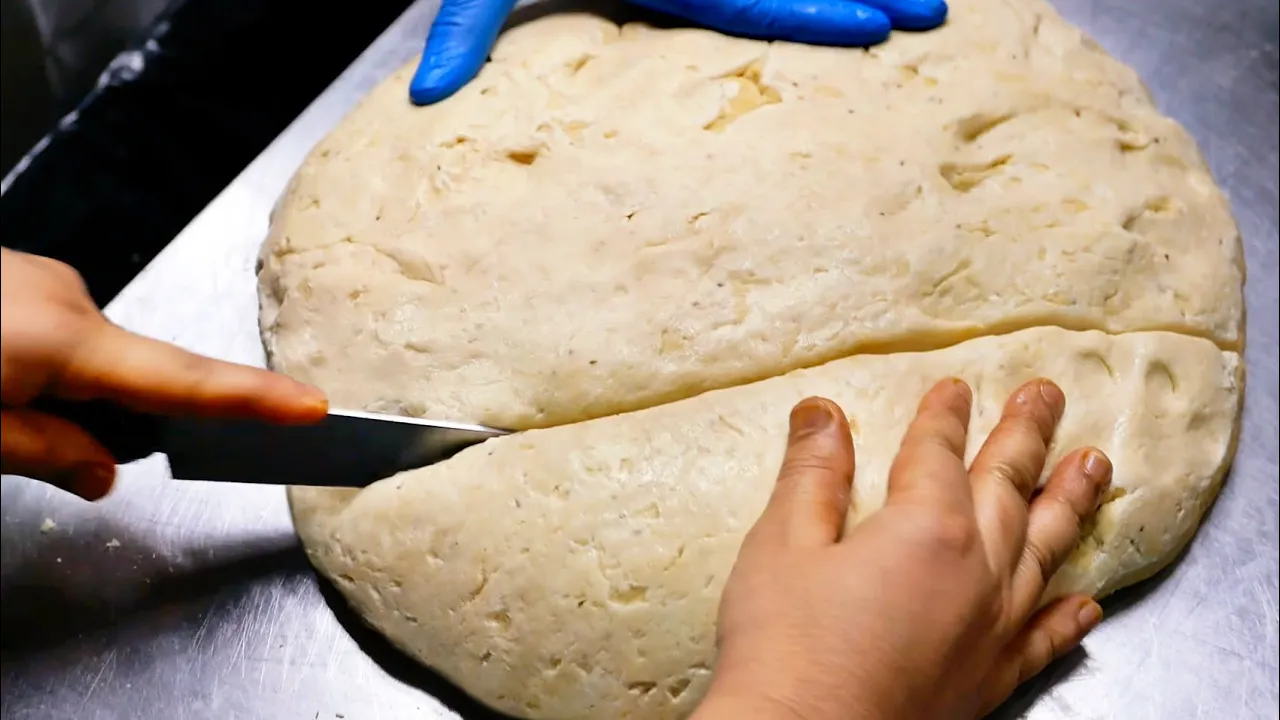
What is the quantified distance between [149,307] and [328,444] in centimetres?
69

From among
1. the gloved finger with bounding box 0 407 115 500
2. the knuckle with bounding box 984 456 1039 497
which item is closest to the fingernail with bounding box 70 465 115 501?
the gloved finger with bounding box 0 407 115 500

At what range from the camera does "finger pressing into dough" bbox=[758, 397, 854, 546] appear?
965mm

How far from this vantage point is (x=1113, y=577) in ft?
3.76

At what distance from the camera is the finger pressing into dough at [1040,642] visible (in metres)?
1.07

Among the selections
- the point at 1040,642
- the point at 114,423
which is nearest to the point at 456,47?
the point at 114,423

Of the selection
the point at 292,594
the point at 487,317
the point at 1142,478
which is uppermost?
the point at 487,317

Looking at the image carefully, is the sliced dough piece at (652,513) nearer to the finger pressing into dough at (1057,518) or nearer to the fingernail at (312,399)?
the finger pressing into dough at (1057,518)

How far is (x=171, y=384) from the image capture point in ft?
2.66

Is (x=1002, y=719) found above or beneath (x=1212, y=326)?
beneath

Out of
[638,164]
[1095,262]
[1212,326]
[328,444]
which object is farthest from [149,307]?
[1212,326]

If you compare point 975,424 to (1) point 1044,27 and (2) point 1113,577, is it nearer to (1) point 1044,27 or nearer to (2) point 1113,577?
(2) point 1113,577

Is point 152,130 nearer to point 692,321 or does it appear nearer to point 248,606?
point 248,606

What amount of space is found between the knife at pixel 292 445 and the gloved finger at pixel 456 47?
51 centimetres

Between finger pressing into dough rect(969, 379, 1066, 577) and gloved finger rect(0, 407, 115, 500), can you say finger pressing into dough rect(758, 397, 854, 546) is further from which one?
gloved finger rect(0, 407, 115, 500)
